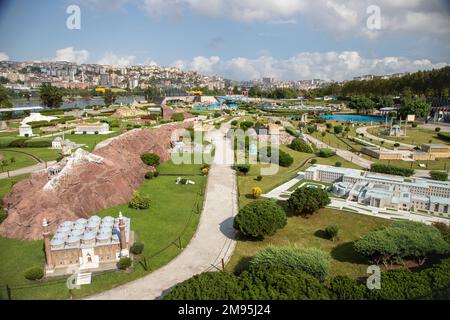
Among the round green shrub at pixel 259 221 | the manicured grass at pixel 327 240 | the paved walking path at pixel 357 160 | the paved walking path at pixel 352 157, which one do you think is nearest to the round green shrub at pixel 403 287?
the manicured grass at pixel 327 240

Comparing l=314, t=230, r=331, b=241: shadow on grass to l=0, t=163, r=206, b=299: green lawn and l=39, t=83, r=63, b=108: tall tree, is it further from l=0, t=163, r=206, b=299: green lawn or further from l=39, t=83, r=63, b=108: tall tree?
l=39, t=83, r=63, b=108: tall tree

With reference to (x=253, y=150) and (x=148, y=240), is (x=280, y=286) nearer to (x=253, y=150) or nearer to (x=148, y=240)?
(x=148, y=240)

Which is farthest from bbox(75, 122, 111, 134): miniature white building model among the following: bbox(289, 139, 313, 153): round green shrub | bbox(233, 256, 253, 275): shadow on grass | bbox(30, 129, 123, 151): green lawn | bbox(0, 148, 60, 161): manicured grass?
bbox(233, 256, 253, 275): shadow on grass

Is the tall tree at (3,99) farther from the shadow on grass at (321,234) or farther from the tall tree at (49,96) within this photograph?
the shadow on grass at (321,234)

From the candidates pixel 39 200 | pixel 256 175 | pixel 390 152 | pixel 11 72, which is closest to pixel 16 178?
pixel 39 200

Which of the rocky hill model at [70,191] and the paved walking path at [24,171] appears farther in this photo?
the paved walking path at [24,171]
